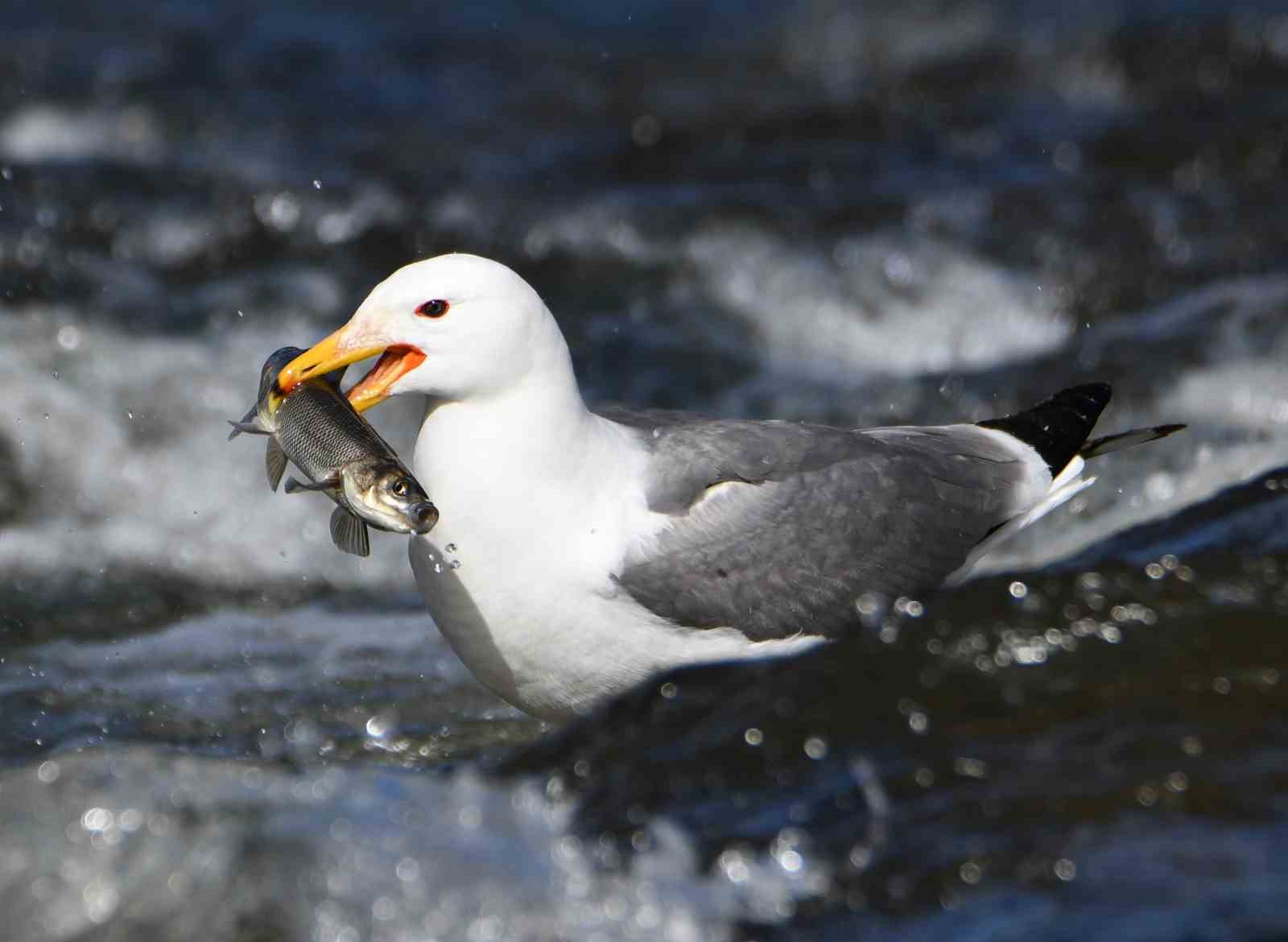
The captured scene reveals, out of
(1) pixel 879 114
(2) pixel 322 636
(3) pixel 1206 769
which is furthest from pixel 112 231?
(3) pixel 1206 769

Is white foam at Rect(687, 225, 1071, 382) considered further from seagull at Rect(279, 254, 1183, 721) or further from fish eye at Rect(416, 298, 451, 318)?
fish eye at Rect(416, 298, 451, 318)

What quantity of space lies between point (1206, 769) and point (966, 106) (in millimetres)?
9517

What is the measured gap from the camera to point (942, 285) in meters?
10.6

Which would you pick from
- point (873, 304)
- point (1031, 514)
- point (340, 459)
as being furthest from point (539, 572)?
point (873, 304)

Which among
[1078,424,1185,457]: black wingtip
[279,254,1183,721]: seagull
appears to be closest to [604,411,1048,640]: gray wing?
[279,254,1183,721]: seagull

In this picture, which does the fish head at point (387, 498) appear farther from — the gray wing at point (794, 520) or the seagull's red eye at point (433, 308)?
the gray wing at point (794, 520)

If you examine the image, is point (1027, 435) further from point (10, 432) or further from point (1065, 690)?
point (10, 432)

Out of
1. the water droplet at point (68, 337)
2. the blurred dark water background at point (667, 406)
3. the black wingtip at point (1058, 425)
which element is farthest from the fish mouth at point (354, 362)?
the water droplet at point (68, 337)

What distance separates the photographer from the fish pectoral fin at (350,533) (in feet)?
15.3

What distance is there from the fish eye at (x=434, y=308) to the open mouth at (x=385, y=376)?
0.10 m

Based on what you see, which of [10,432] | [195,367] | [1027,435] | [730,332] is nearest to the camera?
[1027,435]

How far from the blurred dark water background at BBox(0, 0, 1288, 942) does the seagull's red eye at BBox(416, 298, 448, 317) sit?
→ 116 cm

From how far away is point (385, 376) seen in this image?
488cm

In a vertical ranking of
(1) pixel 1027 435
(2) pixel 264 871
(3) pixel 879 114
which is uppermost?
(2) pixel 264 871
